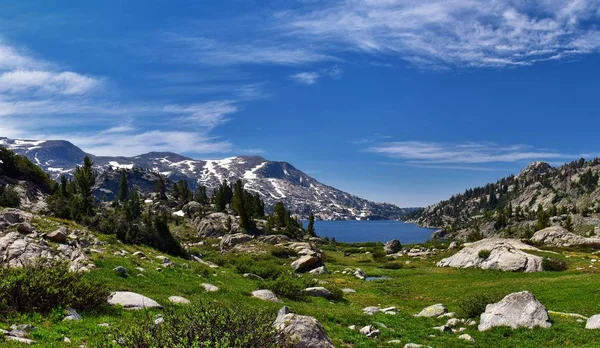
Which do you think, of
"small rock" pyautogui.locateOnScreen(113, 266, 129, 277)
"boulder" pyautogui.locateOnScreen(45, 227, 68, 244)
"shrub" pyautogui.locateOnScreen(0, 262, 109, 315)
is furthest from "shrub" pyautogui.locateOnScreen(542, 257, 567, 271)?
"boulder" pyautogui.locateOnScreen(45, 227, 68, 244)

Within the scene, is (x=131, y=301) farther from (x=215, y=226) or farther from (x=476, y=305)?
(x=215, y=226)

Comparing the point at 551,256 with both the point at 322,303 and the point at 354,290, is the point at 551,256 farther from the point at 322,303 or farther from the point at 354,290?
the point at 322,303

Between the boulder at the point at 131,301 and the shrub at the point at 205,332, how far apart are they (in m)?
11.0

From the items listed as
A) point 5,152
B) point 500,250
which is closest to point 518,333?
point 500,250

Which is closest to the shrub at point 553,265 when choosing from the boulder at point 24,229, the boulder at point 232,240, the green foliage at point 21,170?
the boulder at point 24,229

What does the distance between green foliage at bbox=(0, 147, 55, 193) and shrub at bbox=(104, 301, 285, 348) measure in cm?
8098

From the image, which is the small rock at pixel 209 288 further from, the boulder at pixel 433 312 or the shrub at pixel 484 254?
the shrub at pixel 484 254

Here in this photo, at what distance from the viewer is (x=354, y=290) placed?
4597 centimetres

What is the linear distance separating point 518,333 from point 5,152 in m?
92.5

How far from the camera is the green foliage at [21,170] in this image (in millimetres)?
75550

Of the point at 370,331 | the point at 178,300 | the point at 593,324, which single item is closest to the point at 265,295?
the point at 178,300

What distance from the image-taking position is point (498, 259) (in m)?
58.1

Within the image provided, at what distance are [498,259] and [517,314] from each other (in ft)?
125

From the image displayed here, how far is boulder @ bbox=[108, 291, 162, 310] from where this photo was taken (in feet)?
67.0
